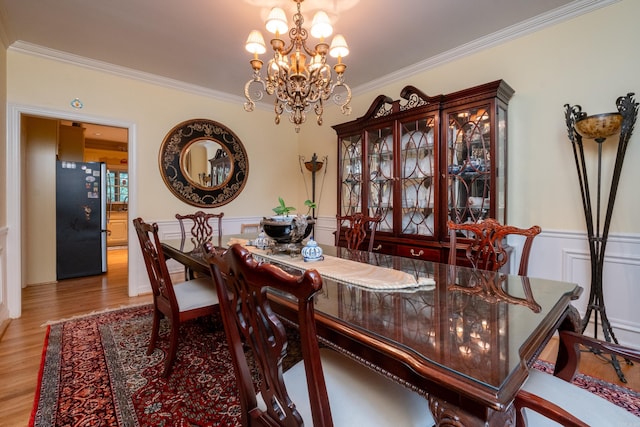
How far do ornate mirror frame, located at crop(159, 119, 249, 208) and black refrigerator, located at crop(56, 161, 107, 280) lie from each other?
1.67 meters

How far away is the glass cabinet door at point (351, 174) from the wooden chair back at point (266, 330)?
2570 millimetres

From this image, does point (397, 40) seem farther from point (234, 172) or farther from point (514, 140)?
point (234, 172)

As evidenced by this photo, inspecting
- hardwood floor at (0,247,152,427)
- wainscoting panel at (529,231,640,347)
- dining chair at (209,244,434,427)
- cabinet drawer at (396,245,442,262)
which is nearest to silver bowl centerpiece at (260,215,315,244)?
dining chair at (209,244,434,427)

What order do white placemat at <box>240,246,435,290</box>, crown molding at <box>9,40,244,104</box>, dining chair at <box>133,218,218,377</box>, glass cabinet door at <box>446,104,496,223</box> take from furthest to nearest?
crown molding at <box>9,40,244,104</box> → glass cabinet door at <box>446,104,496,223</box> → dining chair at <box>133,218,218,377</box> → white placemat at <box>240,246,435,290</box>

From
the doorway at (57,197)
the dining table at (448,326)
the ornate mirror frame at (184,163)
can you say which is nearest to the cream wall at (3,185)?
the doorway at (57,197)

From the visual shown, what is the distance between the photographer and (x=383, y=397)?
3.14 feet

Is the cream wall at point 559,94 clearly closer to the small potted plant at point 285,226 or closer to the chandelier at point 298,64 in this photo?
the chandelier at point 298,64

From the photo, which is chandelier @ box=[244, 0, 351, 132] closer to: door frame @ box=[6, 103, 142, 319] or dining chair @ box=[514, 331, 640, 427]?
dining chair @ box=[514, 331, 640, 427]

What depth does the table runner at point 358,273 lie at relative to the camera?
4.27 ft

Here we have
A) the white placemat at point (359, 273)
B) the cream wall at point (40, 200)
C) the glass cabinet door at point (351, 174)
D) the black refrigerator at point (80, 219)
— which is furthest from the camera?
the black refrigerator at point (80, 219)

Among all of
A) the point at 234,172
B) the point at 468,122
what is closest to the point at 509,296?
the point at 468,122

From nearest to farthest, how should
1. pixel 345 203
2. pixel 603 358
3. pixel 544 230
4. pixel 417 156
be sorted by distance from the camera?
1. pixel 603 358
2. pixel 544 230
3. pixel 417 156
4. pixel 345 203

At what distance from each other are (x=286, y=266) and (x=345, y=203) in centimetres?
203

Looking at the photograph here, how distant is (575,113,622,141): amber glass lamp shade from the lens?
188 cm
